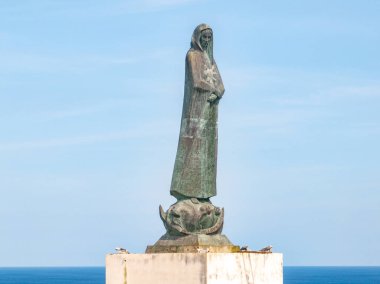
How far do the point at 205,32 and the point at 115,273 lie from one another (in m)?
5.08

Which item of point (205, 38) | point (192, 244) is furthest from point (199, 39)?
point (192, 244)

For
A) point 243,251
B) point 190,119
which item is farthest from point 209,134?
point 243,251

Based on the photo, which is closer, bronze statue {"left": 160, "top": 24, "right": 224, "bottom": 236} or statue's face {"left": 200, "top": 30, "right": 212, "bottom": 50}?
bronze statue {"left": 160, "top": 24, "right": 224, "bottom": 236}

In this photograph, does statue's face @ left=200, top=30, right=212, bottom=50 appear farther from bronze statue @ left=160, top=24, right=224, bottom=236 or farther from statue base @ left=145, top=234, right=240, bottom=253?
statue base @ left=145, top=234, right=240, bottom=253

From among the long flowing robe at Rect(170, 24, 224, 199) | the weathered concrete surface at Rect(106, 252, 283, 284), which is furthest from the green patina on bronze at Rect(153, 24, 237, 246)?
the weathered concrete surface at Rect(106, 252, 283, 284)

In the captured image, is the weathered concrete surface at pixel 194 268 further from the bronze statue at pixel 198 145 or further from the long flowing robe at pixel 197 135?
the long flowing robe at pixel 197 135

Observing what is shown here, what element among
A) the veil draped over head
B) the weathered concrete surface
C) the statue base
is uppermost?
the veil draped over head

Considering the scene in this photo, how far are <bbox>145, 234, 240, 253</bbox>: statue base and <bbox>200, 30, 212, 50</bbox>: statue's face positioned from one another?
385 cm

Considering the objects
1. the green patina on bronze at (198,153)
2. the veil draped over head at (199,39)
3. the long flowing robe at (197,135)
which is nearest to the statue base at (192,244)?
the green patina on bronze at (198,153)

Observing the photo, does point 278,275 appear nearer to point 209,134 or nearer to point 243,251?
point 243,251

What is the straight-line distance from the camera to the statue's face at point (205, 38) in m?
27.3

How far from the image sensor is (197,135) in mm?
27062

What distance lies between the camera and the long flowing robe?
26969mm

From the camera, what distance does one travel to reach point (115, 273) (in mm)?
26672
